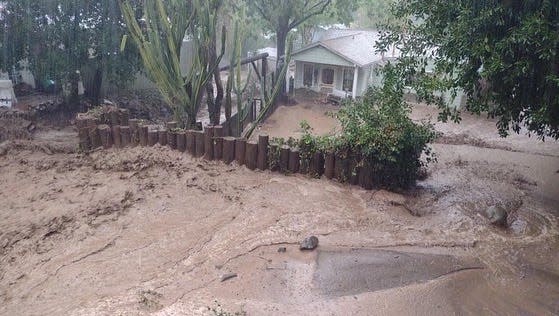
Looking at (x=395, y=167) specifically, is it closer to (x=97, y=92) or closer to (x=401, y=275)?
(x=401, y=275)

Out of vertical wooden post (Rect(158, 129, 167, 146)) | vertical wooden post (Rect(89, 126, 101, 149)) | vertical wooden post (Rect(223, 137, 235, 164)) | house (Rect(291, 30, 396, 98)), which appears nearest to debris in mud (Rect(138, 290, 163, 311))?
vertical wooden post (Rect(223, 137, 235, 164))

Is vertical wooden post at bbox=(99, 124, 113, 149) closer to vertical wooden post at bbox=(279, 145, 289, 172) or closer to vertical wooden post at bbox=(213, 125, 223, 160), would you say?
vertical wooden post at bbox=(213, 125, 223, 160)

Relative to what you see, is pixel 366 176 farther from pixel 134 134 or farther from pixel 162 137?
pixel 134 134

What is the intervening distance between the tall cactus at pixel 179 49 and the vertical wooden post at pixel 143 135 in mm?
1053

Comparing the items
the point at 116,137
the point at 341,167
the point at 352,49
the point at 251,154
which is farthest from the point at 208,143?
the point at 352,49

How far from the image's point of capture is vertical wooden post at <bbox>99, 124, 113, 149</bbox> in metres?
8.96

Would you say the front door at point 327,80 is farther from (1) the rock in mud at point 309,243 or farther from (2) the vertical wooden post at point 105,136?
(1) the rock in mud at point 309,243

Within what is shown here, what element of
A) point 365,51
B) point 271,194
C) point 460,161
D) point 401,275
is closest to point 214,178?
point 271,194

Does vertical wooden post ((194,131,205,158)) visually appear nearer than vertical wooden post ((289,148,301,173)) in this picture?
No

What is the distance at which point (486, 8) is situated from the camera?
240 inches

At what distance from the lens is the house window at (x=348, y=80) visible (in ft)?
68.0

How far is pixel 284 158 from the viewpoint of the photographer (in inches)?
321

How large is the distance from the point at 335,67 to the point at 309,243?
16.4 m

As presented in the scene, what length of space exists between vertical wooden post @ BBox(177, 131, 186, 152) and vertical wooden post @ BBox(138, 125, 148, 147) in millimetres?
697
